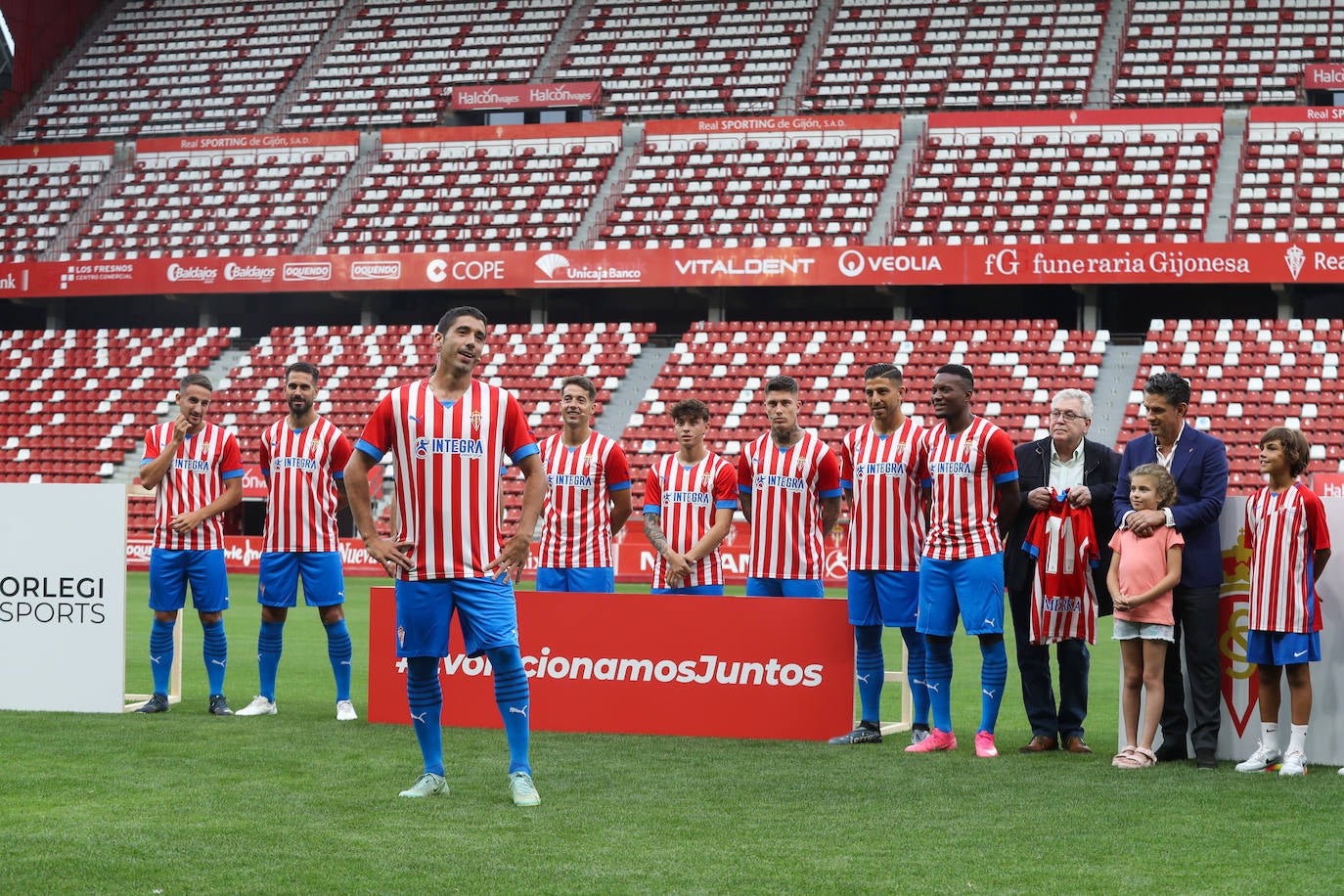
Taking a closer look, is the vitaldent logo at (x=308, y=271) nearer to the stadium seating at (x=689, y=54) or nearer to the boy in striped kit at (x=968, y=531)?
the stadium seating at (x=689, y=54)

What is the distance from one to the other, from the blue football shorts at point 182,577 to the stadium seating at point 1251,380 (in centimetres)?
1883

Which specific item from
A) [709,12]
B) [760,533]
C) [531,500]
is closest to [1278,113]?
[709,12]

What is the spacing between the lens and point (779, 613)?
28.2 ft

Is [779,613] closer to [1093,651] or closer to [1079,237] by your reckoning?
[1093,651]

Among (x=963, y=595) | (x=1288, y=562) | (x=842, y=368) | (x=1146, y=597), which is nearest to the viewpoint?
(x=1288, y=562)

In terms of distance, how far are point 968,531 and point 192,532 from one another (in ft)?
15.1

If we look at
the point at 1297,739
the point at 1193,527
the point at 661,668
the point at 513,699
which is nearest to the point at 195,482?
the point at 661,668

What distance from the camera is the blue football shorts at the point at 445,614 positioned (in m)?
6.32

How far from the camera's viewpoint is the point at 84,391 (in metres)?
32.9

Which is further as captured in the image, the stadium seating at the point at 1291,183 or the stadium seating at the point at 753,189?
the stadium seating at the point at 753,189

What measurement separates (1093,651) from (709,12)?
27843 millimetres

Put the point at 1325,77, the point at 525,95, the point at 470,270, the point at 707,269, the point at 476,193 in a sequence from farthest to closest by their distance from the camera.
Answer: the point at 525,95
the point at 476,193
the point at 1325,77
the point at 470,270
the point at 707,269

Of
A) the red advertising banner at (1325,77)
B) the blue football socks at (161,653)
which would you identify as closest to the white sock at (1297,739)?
the blue football socks at (161,653)

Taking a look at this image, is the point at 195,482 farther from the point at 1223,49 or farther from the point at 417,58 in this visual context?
the point at 417,58
